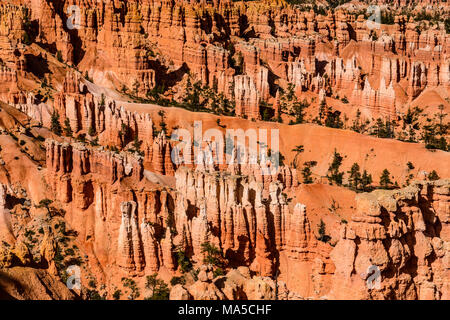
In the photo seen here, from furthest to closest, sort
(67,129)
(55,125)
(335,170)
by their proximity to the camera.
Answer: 1. (335,170)
2. (67,129)
3. (55,125)

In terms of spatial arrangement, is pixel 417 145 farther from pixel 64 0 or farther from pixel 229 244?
pixel 64 0

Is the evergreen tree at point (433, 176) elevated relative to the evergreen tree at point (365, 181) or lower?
elevated

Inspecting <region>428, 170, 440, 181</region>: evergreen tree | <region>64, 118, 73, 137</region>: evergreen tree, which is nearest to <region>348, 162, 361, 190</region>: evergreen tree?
<region>428, 170, 440, 181</region>: evergreen tree

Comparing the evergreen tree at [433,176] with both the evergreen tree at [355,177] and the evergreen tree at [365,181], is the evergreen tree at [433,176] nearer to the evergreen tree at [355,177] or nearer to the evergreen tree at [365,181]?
the evergreen tree at [365,181]

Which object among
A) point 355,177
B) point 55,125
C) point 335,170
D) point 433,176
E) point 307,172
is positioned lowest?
Answer: point 335,170

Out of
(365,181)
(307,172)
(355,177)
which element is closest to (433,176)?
(365,181)

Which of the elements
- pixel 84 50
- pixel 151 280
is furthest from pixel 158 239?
pixel 84 50

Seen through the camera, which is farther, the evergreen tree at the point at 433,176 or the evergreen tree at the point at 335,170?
the evergreen tree at the point at 335,170

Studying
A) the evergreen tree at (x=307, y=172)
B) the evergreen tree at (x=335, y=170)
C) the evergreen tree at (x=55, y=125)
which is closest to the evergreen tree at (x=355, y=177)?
the evergreen tree at (x=335, y=170)

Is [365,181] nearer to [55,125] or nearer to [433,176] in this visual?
[433,176]

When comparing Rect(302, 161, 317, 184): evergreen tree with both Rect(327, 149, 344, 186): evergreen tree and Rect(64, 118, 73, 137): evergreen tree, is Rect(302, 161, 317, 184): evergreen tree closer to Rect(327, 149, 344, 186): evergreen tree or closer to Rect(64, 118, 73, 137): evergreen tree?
Rect(327, 149, 344, 186): evergreen tree

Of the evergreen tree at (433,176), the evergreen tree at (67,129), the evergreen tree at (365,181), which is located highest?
the evergreen tree at (67,129)
